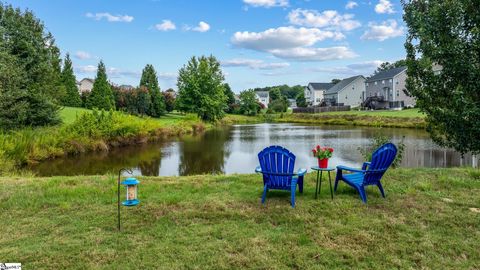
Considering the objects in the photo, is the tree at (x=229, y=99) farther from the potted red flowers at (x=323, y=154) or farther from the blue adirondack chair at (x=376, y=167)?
the blue adirondack chair at (x=376, y=167)

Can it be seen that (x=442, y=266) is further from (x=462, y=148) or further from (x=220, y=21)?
(x=220, y=21)

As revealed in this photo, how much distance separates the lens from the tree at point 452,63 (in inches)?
167

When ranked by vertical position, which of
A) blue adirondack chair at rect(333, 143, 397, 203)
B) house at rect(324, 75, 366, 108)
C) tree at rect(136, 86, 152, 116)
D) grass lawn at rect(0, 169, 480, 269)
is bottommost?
grass lawn at rect(0, 169, 480, 269)

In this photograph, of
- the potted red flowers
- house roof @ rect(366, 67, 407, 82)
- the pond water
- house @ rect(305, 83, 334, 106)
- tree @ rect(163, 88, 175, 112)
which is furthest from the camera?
house @ rect(305, 83, 334, 106)

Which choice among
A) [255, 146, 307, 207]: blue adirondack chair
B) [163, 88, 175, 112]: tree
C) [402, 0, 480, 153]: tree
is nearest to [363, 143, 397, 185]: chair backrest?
[402, 0, 480, 153]: tree

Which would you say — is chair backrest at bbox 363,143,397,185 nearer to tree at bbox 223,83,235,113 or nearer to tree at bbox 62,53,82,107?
tree at bbox 62,53,82,107

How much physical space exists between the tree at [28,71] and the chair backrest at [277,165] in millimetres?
13606

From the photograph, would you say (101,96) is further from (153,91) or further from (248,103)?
(248,103)

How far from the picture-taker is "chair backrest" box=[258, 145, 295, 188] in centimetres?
495

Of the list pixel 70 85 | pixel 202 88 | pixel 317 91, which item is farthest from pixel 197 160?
pixel 317 91

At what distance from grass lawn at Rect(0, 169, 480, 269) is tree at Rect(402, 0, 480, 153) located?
1.24 metres

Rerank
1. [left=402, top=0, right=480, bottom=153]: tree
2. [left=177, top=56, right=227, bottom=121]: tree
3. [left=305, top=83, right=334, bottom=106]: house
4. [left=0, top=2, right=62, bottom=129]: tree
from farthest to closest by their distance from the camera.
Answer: [left=305, top=83, right=334, bottom=106]: house
[left=177, top=56, right=227, bottom=121]: tree
[left=0, top=2, right=62, bottom=129]: tree
[left=402, top=0, right=480, bottom=153]: tree

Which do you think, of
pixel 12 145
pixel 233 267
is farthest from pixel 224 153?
pixel 233 267

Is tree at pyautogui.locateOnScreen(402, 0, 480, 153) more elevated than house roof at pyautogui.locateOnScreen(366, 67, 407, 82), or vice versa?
house roof at pyautogui.locateOnScreen(366, 67, 407, 82)
